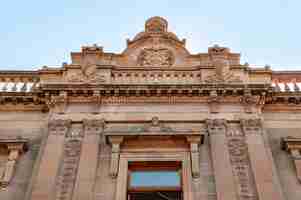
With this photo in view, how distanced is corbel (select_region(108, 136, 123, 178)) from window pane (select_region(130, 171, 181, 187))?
68 cm

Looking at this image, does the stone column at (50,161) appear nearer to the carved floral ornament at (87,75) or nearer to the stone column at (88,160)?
the stone column at (88,160)

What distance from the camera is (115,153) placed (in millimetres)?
12898

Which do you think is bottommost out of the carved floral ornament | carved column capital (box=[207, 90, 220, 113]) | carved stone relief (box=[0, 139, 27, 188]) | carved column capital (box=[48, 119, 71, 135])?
carved stone relief (box=[0, 139, 27, 188])

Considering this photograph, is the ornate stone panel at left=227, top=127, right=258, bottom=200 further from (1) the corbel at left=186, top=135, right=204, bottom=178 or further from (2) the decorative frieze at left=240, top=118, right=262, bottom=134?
(1) the corbel at left=186, top=135, right=204, bottom=178

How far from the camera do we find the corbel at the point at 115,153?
489 inches

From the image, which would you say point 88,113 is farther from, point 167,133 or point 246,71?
point 246,71

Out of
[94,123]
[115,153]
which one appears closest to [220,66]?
[94,123]

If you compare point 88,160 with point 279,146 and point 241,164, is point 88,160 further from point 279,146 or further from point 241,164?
point 279,146

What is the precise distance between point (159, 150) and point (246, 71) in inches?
202

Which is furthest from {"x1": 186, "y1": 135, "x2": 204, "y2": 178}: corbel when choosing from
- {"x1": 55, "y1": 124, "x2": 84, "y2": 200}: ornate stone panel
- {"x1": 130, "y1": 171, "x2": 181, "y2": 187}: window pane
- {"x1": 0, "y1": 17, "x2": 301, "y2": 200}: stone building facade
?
{"x1": 55, "y1": 124, "x2": 84, "y2": 200}: ornate stone panel

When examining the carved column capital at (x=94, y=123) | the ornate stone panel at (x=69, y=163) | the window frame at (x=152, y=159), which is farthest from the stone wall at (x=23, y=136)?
the window frame at (x=152, y=159)

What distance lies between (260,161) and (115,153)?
4490 millimetres

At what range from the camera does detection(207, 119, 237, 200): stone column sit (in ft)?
38.8

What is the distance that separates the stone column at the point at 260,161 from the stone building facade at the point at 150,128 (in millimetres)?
33
